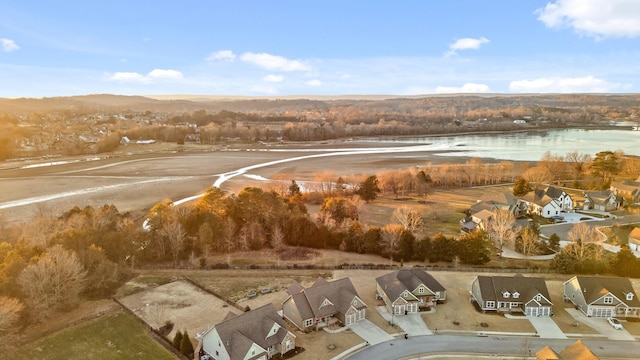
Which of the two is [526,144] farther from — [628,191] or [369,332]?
[369,332]

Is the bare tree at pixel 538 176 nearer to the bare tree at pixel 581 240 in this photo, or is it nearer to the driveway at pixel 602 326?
the bare tree at pixel 581 240

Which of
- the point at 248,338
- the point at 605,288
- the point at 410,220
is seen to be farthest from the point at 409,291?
the point at 410,220

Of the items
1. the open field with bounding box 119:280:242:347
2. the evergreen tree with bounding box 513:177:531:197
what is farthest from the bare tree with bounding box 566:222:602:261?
the open field with bounding box 119:280:242:347

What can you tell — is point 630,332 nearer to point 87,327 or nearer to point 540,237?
point 540,237

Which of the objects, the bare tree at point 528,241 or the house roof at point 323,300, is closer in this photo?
the house roof at point 323,300

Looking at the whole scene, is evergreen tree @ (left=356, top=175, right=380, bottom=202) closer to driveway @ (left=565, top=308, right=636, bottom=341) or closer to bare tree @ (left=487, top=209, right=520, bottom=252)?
bare tree @ (left=487, top=209, right=520, bottom=252)

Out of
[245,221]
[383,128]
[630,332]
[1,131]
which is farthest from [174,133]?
[630,332]

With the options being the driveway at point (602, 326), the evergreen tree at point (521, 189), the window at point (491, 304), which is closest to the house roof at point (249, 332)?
the window at point (491, 304)
